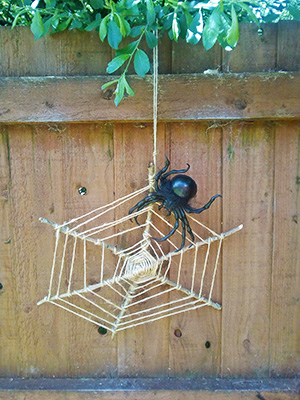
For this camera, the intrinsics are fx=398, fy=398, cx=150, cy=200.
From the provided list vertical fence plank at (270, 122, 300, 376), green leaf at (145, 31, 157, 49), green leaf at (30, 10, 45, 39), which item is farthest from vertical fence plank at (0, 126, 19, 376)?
vertical fence plank at (270, 122, 300, 376)

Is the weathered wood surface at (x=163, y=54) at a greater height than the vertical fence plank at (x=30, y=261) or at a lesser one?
greater

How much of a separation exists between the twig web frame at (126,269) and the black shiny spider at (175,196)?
55mm

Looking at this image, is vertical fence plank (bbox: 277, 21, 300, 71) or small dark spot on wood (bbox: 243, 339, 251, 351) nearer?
vertical fence plank (bbox: 277, 21, 300, 71)

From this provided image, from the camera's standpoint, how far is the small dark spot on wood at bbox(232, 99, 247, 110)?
1.33 m

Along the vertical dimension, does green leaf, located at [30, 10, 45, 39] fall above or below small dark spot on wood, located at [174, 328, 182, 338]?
above

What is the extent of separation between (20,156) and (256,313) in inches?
41.4

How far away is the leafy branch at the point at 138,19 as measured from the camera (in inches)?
45.8

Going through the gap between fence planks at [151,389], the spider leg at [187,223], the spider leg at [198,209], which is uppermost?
the spider leg at [198,209]

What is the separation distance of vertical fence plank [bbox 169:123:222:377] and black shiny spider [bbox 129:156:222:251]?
0.24 feet

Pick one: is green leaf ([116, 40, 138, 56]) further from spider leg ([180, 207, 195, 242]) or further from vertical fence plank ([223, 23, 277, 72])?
spider leg ([180, 207, 195, 242])

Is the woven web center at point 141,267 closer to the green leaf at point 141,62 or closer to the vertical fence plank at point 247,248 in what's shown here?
the vertical fence plank at point 247,248

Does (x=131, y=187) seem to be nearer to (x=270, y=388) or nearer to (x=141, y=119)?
(x=141, y=119)

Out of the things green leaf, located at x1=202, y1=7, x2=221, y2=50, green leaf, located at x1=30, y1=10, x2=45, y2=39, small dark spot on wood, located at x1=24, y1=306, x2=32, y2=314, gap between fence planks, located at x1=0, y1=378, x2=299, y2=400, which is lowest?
gap between fence planks, located at x1=0, y1=378, x2=299, y2=400

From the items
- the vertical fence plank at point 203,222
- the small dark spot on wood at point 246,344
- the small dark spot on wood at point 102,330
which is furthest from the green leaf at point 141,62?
the small dark spot on wood at point 246,344
